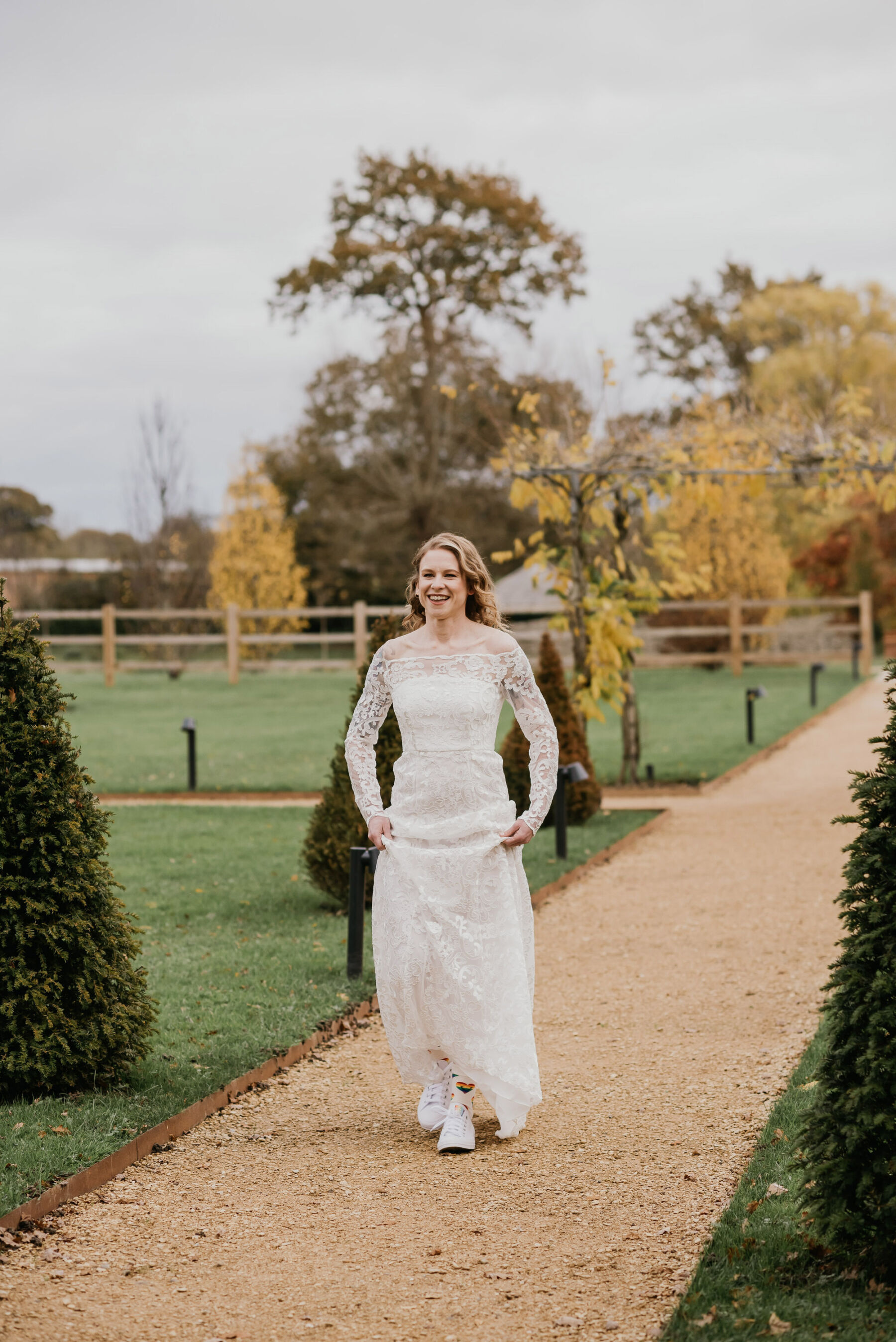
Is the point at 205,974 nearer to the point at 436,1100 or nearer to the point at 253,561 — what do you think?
the point at 436,1100

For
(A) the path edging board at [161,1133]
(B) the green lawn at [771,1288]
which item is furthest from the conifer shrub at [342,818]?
(B) the green lawn at [771,1288]

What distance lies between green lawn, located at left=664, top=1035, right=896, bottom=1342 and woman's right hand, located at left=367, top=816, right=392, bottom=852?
139 centimetres

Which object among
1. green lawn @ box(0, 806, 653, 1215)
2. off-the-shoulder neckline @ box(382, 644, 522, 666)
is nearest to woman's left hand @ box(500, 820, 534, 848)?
off-the-shoulder neckline @ box(382, 644, 522, 666)

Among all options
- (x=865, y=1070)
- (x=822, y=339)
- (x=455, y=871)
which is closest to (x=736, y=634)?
(x=822, y=339)

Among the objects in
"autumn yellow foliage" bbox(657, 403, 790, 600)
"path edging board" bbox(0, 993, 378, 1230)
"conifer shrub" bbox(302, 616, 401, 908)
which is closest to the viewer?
"path edging board" bbox(0, 993, 378, 1230)

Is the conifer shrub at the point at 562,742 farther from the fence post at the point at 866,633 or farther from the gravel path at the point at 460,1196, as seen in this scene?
the fence post at the point at 866,633

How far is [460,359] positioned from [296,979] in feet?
103

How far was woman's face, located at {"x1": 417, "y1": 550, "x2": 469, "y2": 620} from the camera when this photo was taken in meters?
4.21

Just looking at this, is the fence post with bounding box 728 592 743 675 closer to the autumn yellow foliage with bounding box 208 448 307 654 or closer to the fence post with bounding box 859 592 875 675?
the fence post with bounding box 859 592 875 675

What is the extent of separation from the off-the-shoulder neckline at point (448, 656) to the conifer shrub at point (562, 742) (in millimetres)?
6054

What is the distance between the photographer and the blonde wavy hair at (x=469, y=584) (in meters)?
4.28

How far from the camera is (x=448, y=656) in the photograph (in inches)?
168

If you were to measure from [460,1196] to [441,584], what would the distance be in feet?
5.68

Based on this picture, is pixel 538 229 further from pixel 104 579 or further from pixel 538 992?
pixel 538 992
